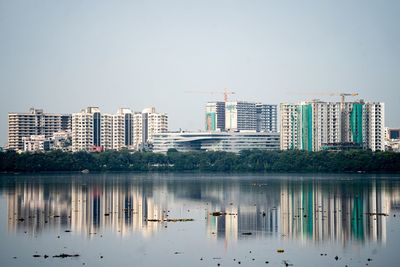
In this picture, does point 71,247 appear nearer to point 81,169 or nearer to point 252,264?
point 252,264

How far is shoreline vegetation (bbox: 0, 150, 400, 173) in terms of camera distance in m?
122

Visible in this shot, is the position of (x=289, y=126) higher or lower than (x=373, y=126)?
higher

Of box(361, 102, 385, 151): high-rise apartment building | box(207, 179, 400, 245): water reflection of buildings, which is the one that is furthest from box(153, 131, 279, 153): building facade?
box(207, 179, 400, 245): water reflection of buildings

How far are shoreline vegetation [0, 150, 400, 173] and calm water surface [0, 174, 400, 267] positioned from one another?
67172mm

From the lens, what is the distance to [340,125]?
545 feet

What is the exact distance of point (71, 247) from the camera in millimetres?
30406

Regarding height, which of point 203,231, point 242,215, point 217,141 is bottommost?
point 203,231

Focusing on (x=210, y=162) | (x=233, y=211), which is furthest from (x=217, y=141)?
(x=233, y=211)

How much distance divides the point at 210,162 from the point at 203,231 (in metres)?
111

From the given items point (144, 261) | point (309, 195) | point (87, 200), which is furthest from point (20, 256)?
point (309, 195)

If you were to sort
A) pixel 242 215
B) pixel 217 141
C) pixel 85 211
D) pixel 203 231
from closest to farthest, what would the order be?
pixel 203 231
pixel 242 215
pixel 85 211
pixel 217 141

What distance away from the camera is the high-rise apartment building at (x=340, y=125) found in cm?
16450

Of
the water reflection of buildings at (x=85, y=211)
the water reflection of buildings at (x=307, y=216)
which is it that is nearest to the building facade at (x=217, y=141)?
the water reflection of buildings at (x=85, y=211)

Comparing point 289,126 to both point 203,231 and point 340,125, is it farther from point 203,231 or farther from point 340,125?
point 203,231
